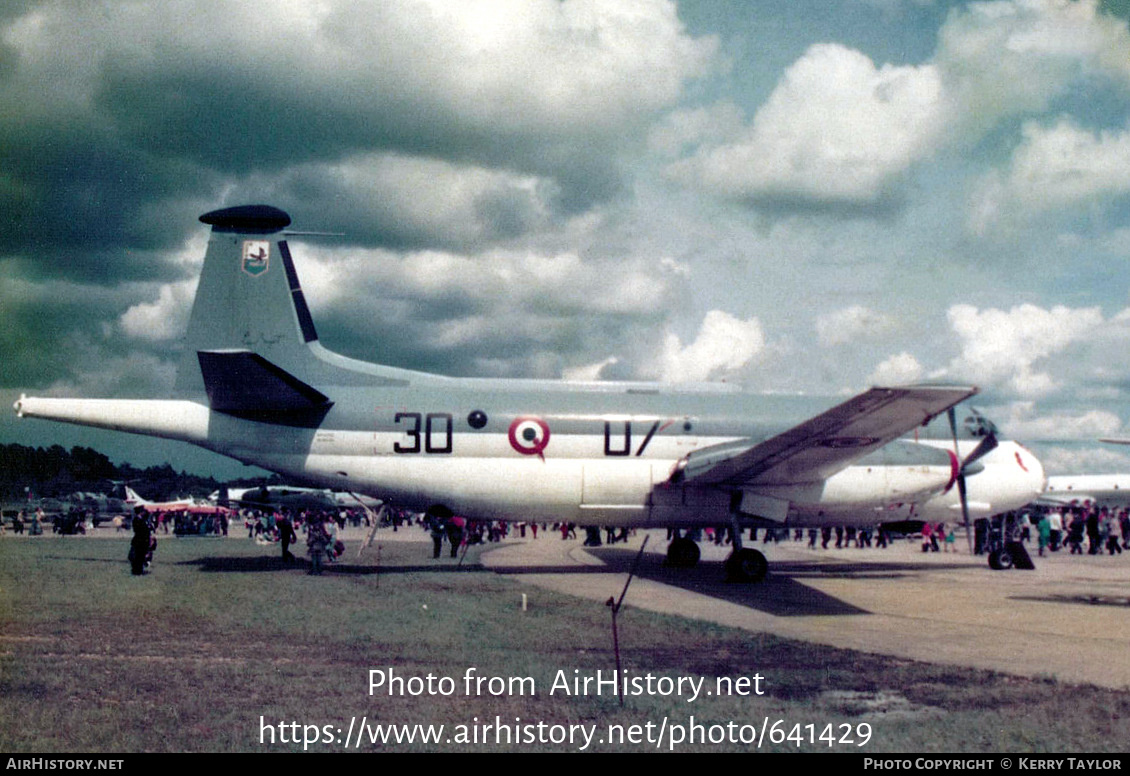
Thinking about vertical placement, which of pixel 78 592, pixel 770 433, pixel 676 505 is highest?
pixel 770 433

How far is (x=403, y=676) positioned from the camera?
9.41 meters

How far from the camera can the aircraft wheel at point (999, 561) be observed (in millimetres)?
25078

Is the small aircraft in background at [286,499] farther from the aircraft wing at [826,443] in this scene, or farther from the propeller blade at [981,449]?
the propeller blade at [981,449]

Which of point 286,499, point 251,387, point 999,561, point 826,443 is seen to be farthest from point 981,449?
point 286,499

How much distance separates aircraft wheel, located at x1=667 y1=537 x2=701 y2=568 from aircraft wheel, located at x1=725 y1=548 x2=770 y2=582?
402 centimetres

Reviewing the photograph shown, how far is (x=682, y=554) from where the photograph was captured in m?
24.5

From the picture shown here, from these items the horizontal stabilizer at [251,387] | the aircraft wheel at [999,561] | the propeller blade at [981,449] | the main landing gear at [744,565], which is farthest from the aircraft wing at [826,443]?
the horizontal stabilizer at [251,387]

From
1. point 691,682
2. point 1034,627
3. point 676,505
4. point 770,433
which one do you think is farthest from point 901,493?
point 691,682

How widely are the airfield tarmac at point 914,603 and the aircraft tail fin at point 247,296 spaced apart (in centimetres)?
881

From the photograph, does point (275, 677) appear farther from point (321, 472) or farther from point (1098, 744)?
point (321, 472)

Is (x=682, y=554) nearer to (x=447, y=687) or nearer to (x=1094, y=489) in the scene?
(x=447, y=687)

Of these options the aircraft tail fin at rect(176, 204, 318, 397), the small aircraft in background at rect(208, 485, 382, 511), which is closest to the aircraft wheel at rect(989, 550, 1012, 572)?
the aircraft tail fin at rect(176, 204, 318, 397)

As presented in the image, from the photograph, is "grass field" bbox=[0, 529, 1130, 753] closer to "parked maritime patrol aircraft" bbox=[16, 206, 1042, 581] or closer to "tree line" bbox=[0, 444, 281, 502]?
"parked maritime patrol aircraft" bbox=[16, 206, 1042, 581]
